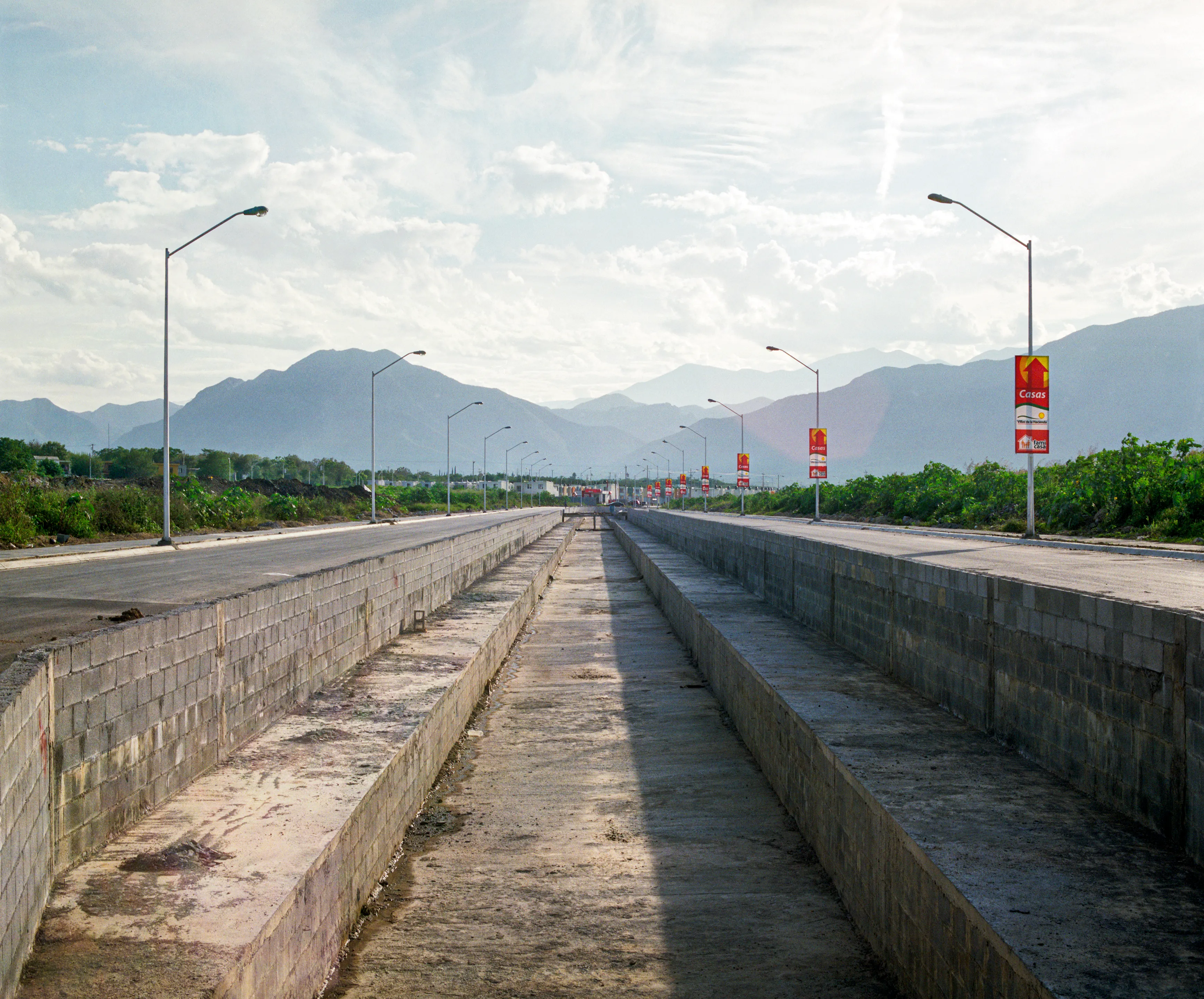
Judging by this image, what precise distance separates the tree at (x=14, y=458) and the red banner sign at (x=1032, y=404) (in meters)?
49.6

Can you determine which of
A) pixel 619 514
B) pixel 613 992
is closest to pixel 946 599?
pixel 613 992

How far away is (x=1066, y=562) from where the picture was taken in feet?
64.1

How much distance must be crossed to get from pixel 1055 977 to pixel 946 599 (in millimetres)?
5708

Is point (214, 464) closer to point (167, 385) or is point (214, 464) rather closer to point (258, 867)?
point (167, 385)

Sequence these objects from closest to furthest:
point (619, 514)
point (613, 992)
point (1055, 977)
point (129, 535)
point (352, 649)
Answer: point (1055, 977) < point (613, 992) < point (352, 649) < point (129, 535) < point (619, 514)

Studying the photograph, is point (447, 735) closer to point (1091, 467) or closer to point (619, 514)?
point (1091, 467)

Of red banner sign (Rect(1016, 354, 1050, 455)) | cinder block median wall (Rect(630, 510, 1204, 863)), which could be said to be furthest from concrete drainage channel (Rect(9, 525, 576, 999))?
red banner sign (Rect(1016, 354, 1050, 455))

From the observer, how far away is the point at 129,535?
3472 cm

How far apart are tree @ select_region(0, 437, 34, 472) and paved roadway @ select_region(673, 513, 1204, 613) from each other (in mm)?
46391

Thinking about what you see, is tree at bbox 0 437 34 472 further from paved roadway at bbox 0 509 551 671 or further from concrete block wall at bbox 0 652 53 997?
concrete block wall at bbox 0 652 53 997

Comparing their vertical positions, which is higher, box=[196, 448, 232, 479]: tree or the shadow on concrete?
box=[196, 448, 232, 479]: tree

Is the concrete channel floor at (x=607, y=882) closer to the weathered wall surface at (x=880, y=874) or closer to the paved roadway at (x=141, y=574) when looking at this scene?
the weathered wall surface at (x=880, y=874)

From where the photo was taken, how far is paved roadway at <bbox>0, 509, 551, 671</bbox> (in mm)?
11891

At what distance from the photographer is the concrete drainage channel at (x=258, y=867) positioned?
173 inches
